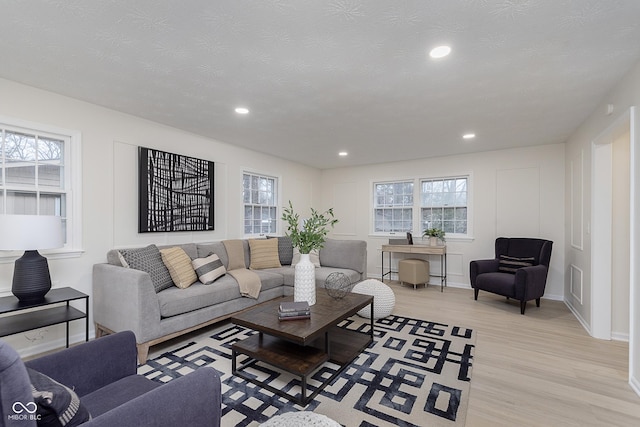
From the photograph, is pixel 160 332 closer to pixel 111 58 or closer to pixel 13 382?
pixel 13 382

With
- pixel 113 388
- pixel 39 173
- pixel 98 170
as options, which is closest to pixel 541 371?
pixel 113 388

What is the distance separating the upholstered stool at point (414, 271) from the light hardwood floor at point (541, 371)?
115 centimetres

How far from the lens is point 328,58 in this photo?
218 centimetres

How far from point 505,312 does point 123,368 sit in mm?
4251

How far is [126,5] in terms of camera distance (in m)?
1.66

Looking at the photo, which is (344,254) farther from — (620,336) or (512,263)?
(620,336)

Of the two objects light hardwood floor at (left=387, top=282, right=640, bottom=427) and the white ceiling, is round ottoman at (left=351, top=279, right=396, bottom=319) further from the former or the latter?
the white ceiling

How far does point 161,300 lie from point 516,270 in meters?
4.25

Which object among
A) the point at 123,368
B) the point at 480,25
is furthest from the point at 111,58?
the point at 480,25

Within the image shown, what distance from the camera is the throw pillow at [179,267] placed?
3123 mm

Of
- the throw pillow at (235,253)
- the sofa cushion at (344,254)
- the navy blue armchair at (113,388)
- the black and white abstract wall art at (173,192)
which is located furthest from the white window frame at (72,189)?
the sofa cushion at (344,254)

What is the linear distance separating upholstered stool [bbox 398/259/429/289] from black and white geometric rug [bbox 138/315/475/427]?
199cm

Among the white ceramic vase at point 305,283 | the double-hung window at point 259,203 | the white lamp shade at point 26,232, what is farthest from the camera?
the double-hung window at point 259,203

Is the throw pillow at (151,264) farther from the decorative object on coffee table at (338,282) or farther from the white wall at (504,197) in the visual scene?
the white wall at (504,197)
